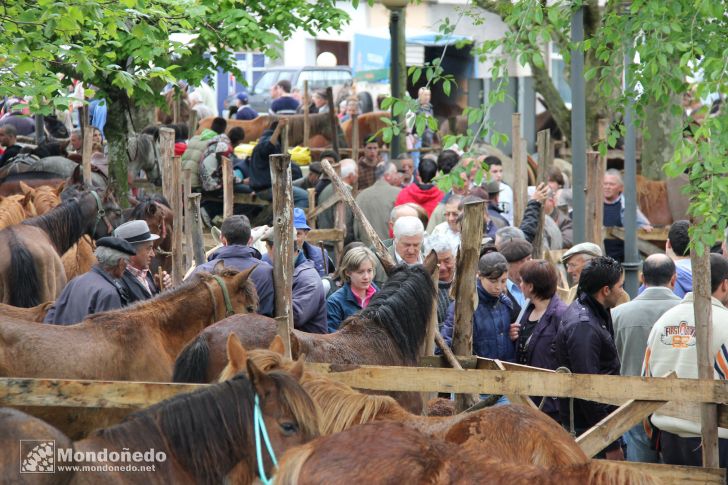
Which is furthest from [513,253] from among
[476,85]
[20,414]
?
[476,85]

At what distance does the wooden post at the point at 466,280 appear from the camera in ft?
22.5

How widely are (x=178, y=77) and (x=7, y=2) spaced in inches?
251

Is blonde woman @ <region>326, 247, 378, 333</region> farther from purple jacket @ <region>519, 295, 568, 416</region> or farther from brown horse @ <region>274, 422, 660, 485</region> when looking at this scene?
brown horse @ <region>274, 422, 660, 485</region>

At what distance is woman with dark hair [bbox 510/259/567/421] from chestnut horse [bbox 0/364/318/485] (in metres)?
2.78

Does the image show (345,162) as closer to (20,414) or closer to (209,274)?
(209,274)

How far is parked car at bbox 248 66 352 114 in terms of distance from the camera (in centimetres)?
2900

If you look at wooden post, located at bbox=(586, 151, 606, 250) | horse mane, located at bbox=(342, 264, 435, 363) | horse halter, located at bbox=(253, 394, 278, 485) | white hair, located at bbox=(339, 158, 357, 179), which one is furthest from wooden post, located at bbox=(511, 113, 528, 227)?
horse halter, located at bbox=(253, 394, 278, 485)

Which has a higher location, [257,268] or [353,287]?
[257,268]

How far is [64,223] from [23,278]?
3.99ft

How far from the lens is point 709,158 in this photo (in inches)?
220

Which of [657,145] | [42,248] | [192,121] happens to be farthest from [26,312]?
[192,121]

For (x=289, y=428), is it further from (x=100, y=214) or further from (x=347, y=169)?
(x=347, y=169)

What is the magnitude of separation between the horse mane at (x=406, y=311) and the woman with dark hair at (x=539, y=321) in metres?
0.73

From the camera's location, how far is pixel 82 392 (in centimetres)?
511
